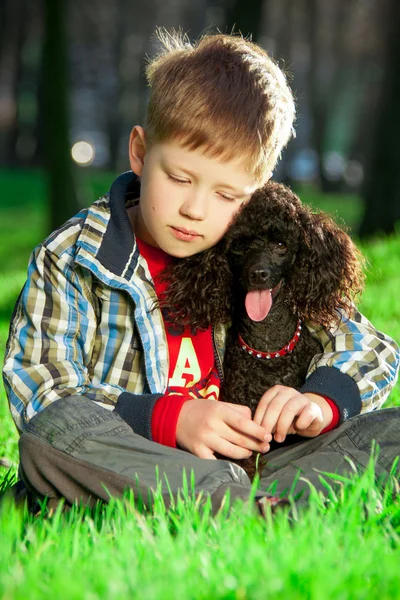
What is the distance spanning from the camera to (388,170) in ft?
38.1

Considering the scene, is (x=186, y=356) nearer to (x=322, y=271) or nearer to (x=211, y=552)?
(x=322, y=271)

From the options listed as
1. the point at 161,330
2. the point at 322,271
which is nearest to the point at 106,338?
the point at 161,330

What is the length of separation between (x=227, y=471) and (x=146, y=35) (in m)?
34.0

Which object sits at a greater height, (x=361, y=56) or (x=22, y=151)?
(x=361, y=56)

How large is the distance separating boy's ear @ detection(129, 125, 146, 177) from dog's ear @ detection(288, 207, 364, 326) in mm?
703

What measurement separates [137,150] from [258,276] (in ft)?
2.57

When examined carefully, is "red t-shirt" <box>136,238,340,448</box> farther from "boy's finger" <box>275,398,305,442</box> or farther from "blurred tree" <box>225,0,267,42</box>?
"blurred tree" <box>225,0,267,42</box>

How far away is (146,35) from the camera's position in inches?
1359

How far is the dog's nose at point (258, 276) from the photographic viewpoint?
3.07m

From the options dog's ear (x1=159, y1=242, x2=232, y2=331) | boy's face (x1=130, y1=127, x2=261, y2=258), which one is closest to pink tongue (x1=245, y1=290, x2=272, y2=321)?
dog's ear (x1=159, y1=242, x2=232, y2=331)

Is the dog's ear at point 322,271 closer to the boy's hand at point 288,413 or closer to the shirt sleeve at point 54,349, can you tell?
the boy's hand at point 288,413

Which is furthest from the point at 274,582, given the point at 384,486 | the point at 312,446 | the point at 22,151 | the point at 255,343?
the point at 22,151

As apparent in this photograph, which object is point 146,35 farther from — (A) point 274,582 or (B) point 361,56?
(A) point 274,582

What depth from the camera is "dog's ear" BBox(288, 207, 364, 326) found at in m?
3.22
